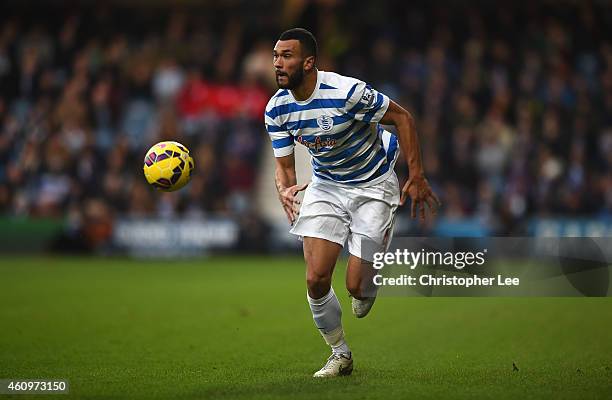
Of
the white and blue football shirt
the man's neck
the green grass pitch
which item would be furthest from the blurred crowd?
the man's neck

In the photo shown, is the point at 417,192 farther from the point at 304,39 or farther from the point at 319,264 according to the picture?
the point at 304,39

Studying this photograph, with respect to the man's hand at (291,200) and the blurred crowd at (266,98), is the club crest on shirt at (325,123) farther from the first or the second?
the blurred crowd at (266,98)

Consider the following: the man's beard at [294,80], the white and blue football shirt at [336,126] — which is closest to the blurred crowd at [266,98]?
the white and blue football shirt at [336,126]

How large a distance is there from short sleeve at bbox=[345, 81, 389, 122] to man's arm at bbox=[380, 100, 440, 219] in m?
0.06

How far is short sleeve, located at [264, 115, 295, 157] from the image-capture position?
23.8 ft

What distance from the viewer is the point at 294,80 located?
697cm

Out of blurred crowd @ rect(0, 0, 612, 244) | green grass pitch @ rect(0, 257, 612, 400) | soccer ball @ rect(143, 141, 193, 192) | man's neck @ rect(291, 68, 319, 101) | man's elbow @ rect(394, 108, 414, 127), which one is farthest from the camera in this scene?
blurred crowd @ rect(0, 0, 612, 244)

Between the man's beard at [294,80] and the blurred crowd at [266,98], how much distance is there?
1266 cm

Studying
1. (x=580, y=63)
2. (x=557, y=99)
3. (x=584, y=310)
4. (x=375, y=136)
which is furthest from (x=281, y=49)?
(x=580, y=63)

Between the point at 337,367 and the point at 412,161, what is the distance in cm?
159

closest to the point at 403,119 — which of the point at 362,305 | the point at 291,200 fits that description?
the point at 291,200

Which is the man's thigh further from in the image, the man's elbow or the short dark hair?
the short dark hair

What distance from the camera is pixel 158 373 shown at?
7.24 meters

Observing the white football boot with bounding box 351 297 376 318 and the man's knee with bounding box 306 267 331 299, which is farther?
the white football boot with bounding box 351 297 376 318
